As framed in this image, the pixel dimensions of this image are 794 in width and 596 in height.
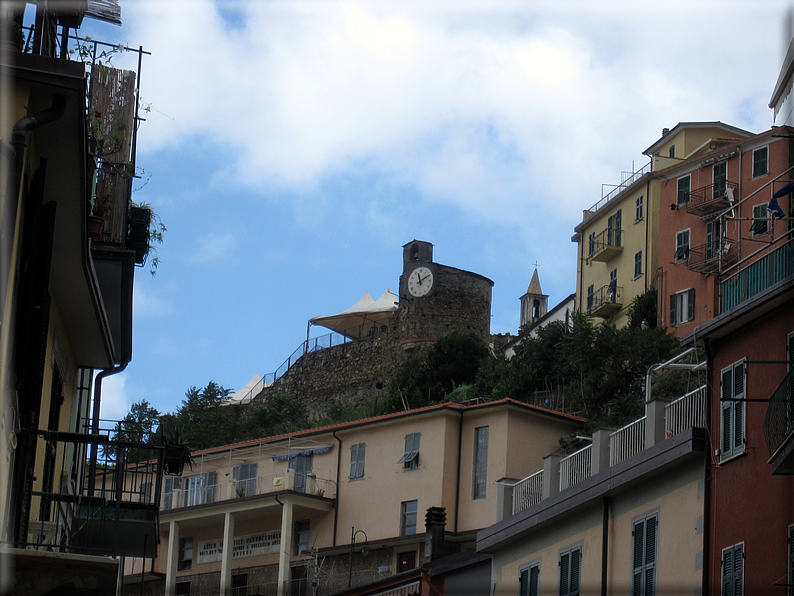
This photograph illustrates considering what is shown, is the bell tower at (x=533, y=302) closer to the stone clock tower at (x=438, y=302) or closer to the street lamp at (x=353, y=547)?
the stone clock tower at (x=438, y=302)

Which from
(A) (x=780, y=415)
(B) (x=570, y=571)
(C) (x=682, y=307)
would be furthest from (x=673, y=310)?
(A) (x=780, y=415)

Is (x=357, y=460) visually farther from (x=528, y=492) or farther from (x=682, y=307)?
(x=528, y=492)

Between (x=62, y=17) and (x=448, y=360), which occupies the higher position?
(x=448, y=360)

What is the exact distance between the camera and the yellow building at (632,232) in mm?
49500

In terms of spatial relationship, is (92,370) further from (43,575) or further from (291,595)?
(291,595)

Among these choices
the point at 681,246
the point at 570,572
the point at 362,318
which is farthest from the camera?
the point at 362,318

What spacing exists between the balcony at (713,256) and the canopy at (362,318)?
2973cm

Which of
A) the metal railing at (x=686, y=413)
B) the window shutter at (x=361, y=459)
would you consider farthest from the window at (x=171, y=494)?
the metal railing at (x=686, y=413)

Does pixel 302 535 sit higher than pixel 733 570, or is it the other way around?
pixel 302 535

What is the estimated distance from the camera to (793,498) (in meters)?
13.9

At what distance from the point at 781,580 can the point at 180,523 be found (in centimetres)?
3033

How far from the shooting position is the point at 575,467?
20359 mm

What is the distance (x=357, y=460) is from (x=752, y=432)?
23983 mm

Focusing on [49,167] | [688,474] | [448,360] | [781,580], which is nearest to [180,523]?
[448,360]
